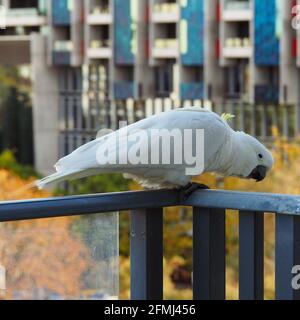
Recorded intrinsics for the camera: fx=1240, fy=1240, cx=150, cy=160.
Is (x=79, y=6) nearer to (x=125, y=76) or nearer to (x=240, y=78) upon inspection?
(x=125, y=76)

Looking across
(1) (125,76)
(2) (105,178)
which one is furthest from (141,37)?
(2) (105,178)

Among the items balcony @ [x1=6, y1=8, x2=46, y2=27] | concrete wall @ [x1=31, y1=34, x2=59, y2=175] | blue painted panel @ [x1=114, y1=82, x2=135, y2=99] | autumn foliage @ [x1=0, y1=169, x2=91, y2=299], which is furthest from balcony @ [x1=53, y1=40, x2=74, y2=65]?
autumn foliage @ [x1=0, y1=169, x2=91, y2=299]

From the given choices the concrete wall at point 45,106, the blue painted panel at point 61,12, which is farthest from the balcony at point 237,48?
the concrete wall at point 45,106

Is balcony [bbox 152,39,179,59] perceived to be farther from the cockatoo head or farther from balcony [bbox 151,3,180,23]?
the cockatoo head

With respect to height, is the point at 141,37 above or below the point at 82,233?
above

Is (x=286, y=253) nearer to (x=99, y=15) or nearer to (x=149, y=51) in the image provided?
(x=149, y=51)

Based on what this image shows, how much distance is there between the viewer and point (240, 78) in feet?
134

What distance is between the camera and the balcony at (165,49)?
41.4 metres

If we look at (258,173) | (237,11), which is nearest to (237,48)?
(237,11)

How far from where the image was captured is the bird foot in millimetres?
4047

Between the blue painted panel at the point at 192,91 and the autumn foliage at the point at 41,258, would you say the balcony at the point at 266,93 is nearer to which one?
the blue painted panel at the point at 192,91

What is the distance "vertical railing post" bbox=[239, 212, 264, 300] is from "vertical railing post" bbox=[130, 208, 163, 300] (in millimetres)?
306

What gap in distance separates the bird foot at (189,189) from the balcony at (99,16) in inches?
1564
